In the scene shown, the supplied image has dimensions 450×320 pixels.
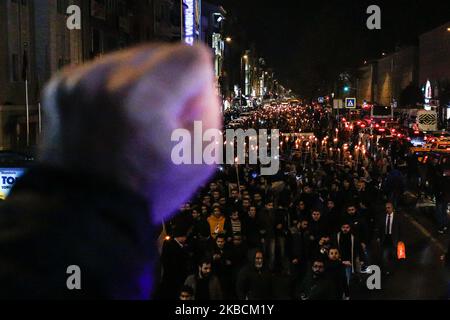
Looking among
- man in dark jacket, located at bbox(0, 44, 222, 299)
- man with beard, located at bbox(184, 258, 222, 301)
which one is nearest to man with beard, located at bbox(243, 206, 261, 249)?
man with beard, located at bbox(184, 258, 222, 301)

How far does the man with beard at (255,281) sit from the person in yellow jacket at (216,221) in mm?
2721

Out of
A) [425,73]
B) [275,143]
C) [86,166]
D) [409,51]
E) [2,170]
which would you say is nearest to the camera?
[86,166]

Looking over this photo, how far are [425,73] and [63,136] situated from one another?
7723 centimetres

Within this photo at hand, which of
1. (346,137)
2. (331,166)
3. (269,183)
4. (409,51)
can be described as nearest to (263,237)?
(269,183)

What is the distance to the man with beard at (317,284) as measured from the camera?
32.3ft

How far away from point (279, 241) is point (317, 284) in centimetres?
225

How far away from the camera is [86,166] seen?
1070 mm

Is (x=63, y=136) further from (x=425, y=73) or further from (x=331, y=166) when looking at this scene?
(x=425, y=73)

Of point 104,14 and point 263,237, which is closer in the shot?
point 263,237

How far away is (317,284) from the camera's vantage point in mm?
10117

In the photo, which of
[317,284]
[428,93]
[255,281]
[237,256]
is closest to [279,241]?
[237,256]

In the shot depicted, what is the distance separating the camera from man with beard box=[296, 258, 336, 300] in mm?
9844

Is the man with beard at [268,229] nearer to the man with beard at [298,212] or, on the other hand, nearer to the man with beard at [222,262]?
the man with beard at [298,212]

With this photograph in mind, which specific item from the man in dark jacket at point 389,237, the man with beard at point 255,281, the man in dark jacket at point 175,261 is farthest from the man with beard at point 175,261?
the man in dark jacket at point 389,237
